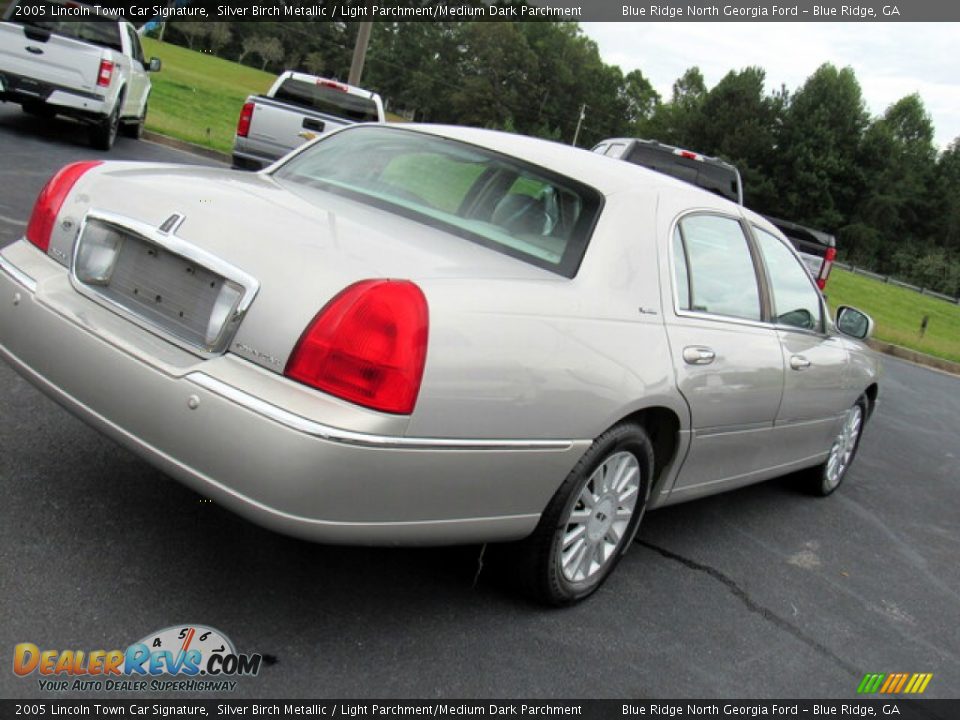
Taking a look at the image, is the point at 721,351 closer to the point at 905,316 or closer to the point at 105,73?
the point at 105,73

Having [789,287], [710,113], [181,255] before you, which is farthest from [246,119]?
[710,113]

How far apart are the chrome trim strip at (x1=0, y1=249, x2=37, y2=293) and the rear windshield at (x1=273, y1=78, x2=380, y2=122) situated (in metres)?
10.8

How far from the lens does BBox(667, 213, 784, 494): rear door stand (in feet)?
12.1

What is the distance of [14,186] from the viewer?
29.5 feet

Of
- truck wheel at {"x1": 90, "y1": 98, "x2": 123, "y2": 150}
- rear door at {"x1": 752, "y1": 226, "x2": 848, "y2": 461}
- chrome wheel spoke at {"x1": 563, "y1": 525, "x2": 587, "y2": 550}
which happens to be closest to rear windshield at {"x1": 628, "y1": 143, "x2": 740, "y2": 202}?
truck wheel at {"x1": 90, "y1": 98, "x2": 123, "y2": 150}

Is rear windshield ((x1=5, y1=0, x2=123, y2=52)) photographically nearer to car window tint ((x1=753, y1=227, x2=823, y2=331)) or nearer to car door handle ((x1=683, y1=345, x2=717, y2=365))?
car window tint ((x1=753, y1=227, x2=823, y2=331))

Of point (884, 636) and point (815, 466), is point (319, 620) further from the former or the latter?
point (815, 466)

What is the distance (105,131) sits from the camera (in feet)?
42.3

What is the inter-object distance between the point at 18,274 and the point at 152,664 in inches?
55.8

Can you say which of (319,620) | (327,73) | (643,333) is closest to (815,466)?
(643,333)

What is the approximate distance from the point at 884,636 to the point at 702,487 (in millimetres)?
917

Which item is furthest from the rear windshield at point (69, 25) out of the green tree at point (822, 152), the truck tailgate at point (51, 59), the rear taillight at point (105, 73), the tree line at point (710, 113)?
the green tree at point (822, 152)

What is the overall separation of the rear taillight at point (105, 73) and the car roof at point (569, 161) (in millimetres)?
9465

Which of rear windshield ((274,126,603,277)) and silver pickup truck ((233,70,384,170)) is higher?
rear windshield ((274,126,603,277))
